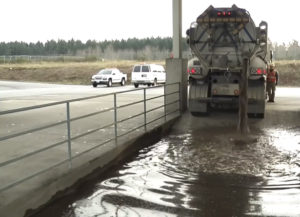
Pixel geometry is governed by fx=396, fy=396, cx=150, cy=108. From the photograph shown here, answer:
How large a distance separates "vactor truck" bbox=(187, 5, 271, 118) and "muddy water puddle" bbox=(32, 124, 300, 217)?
3622mm

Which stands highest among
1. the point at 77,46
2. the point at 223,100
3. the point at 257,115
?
the point at 77,46

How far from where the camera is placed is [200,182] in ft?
21.5

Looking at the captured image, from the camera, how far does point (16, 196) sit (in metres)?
4.94

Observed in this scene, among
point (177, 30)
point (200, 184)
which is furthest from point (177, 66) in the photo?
point (200, 184)

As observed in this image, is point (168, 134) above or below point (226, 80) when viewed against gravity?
below

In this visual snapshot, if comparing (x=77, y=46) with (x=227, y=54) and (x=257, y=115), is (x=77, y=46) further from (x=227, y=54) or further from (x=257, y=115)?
(x=257, y=115)

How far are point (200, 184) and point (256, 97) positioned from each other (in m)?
7.12

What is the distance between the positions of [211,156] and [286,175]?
1807mm

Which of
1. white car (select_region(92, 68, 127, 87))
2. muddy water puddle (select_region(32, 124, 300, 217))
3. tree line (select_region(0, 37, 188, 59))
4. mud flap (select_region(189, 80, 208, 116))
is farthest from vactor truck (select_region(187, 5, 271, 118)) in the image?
tree line (select_region(0, 37, 188, 59))

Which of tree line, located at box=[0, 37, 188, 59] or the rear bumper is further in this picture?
tree line, located at box=[0, 37, 188, 59]

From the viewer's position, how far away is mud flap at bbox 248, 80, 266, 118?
12.9 meters

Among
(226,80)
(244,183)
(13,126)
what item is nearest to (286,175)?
(244,183)

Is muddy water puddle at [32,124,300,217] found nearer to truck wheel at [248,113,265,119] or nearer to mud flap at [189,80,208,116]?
truck wheel at [248,113,265,119]

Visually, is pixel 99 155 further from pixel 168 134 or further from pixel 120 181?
pixel 168 134
